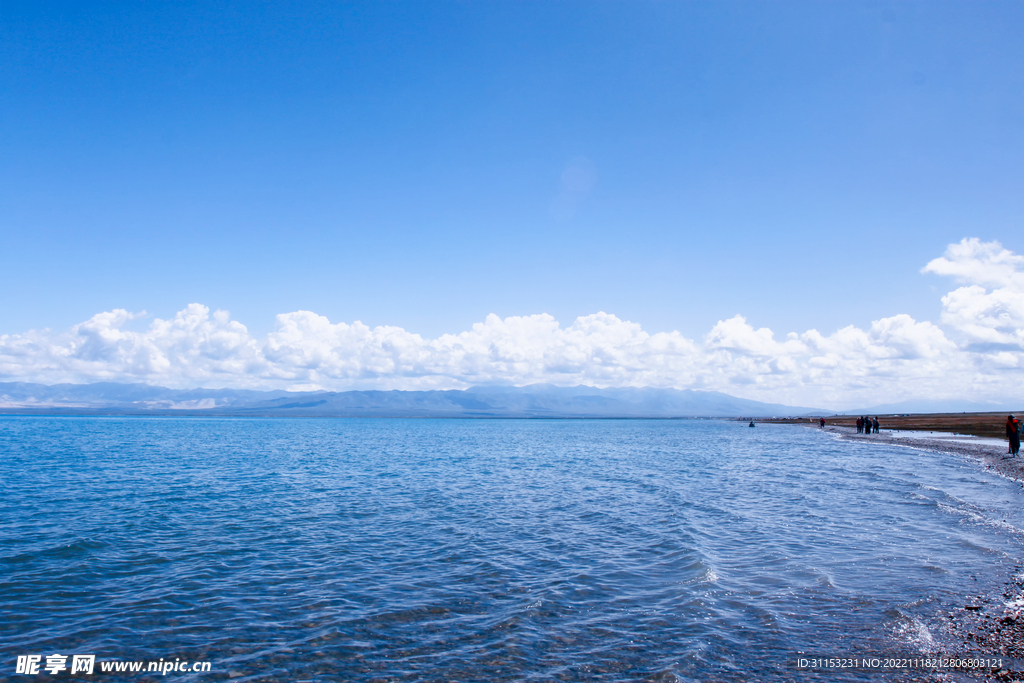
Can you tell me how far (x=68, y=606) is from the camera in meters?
14.5

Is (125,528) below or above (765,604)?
below

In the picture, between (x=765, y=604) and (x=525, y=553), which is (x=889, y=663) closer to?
(x=765, y=604)

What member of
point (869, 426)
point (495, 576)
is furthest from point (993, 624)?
point (869, 426)

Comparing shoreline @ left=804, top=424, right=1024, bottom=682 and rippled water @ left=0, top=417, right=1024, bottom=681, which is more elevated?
shoreline @ left=804, top=424, right=1024, bottom=682

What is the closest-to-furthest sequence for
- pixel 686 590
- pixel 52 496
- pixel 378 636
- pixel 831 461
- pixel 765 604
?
pixel 378 636
pixel 765 604
pixel 686 590
pixel 52 496
pixel 831 461

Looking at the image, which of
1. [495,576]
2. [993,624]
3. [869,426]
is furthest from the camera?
[869,426]

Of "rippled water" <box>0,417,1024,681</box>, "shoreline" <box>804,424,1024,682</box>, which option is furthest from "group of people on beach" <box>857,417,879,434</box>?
"shoreline" <box>804,424,1024,682</box>

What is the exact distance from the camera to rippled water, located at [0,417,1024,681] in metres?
11.7

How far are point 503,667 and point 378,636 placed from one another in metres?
3.35

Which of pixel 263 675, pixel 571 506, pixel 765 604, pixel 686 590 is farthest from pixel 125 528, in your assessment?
pixel 765 604

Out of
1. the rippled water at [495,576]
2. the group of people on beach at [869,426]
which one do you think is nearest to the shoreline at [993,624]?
the rippled water at [495,576]

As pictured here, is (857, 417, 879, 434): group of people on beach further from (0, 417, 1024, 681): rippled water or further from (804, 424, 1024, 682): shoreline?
(804, 424, 1024, 682): shoreline

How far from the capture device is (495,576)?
16953mm

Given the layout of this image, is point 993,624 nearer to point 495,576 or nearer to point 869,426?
point 495,576
